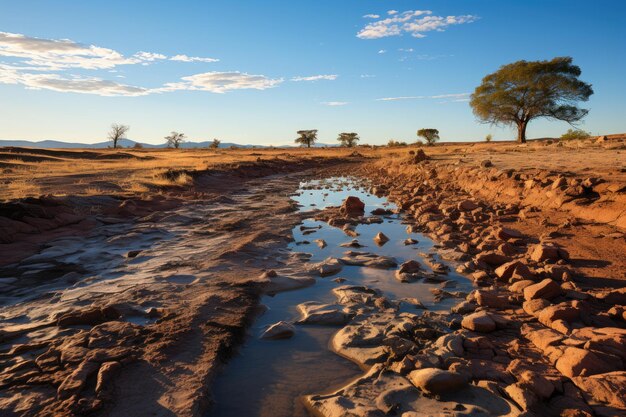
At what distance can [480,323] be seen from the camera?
12.9 feet

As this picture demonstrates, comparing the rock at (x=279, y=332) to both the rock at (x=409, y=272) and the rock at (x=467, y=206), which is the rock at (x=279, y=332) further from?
the rock at (x=467, y=206)

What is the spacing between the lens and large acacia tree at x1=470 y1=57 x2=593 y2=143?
1208 inches

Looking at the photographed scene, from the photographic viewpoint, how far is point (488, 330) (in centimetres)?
391

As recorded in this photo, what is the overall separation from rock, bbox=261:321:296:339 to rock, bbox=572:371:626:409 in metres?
2.48

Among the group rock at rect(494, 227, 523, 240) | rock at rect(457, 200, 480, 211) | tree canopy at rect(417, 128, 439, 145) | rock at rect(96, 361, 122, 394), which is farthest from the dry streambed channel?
tree canopy at rect(417, 128, 439, 145)

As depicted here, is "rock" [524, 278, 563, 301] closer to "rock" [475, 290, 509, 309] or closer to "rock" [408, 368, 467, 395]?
"rock" [475, 290, 509, 309]

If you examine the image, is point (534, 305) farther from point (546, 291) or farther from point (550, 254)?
point (550, 254)

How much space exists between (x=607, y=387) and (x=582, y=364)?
273mm

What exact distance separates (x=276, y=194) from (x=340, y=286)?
420 inches

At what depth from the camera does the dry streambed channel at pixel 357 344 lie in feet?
9.66

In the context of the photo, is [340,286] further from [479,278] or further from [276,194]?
[276,194]

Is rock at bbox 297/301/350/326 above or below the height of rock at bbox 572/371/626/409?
below

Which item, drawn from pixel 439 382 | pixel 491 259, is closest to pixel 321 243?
pixel 491 259

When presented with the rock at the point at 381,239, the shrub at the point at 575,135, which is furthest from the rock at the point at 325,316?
the shrub at the point at 575,135
